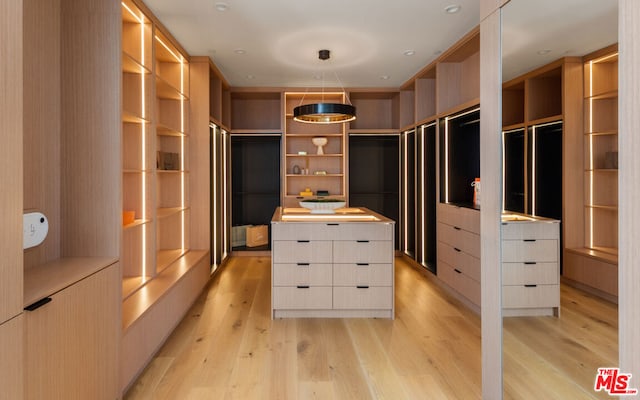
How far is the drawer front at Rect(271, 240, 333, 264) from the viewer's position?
355 cm

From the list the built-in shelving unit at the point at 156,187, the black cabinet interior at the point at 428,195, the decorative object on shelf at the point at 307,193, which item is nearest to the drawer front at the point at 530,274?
the built-in shelving unit at the point at 156,187

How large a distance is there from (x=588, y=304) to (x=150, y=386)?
229cm

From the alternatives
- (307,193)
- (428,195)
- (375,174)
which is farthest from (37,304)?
(375,174)

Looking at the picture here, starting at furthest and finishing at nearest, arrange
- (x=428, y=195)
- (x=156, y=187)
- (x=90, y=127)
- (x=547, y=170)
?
(x=428, y=195), (x=156, y=187), (x=90, y=127), (x=547, y=170)

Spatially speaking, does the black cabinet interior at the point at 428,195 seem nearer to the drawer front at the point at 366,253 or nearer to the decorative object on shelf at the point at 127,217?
the drawer front at the point at 366,253

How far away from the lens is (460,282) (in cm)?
408

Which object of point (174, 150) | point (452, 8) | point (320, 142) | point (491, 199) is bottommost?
point (491, 199)

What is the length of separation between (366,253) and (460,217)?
47.5 inches

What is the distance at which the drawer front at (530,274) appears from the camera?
5.38 ft

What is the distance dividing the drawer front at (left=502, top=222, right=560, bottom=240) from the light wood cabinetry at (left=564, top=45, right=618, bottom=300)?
14cm

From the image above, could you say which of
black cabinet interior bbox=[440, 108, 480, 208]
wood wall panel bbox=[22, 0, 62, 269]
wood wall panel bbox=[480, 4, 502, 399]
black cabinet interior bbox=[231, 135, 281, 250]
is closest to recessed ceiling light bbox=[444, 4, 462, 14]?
black cabinet interior bbox=[440, 108, 480, 208]
